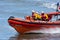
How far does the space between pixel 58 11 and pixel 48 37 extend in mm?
2951

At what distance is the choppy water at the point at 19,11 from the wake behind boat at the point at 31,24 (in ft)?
1.72

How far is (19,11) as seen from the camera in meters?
39.4

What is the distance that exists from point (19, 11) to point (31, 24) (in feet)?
38.5

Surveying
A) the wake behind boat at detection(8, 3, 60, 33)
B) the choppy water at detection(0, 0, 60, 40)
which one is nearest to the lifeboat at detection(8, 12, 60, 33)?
the wake behind boat at detection(8, 3, 60, 33)

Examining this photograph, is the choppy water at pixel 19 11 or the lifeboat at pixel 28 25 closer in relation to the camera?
the lifeboat at pixel 28 25

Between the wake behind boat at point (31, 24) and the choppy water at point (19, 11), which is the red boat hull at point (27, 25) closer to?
the wake behind boat at point (31, 24)

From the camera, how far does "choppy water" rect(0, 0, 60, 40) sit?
2803cm

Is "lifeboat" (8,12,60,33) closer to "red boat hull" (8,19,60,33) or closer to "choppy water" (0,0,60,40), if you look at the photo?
"red boat hull" (8,19,60,33)

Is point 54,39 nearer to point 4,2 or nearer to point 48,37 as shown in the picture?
point 48,37

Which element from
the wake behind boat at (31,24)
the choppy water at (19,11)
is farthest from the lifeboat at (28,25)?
the choppy water at (19,11)

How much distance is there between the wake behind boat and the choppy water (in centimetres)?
52

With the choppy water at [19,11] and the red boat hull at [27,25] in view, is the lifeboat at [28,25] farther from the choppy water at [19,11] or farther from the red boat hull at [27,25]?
the choppy water at [19,11]

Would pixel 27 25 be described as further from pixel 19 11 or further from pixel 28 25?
pixel 19 11

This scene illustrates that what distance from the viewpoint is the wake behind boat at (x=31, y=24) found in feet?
89.9
